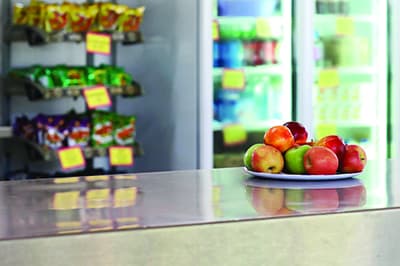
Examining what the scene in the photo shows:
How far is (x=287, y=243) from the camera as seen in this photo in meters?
1.23

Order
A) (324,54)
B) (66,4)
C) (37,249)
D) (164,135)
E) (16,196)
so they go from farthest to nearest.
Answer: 1. (324,54)
2. (164,135)
3. (66,4)
4. (16,196)
5. (37,249)

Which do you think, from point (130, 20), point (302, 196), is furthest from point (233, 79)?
point (302, 196)

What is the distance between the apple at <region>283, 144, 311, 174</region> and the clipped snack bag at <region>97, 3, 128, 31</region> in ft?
6.73

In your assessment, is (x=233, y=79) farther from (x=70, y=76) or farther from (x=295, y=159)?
(x=295, y=159)

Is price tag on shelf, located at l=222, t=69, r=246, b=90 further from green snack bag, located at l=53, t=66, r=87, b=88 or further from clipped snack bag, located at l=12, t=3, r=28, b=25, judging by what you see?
clipped snack bag, located at l=12, t=3, r=28, b=25

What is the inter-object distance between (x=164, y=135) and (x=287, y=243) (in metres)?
2.80

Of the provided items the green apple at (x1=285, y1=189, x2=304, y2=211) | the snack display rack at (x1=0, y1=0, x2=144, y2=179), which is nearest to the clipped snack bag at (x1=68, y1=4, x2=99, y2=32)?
the snack display rack at (x1=0, y1=0, x2=144, y2=179)

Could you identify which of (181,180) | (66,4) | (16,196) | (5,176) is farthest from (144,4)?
(16,196)

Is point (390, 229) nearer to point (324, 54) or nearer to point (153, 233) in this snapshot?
point (153, 233)

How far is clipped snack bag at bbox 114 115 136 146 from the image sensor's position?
3.66 metres

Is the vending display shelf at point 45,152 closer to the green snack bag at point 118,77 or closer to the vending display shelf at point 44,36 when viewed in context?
the green snack bag at point 118,77

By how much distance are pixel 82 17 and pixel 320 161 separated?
2.13m

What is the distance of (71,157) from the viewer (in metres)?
3.52

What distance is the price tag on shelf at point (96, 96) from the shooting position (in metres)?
3.48
